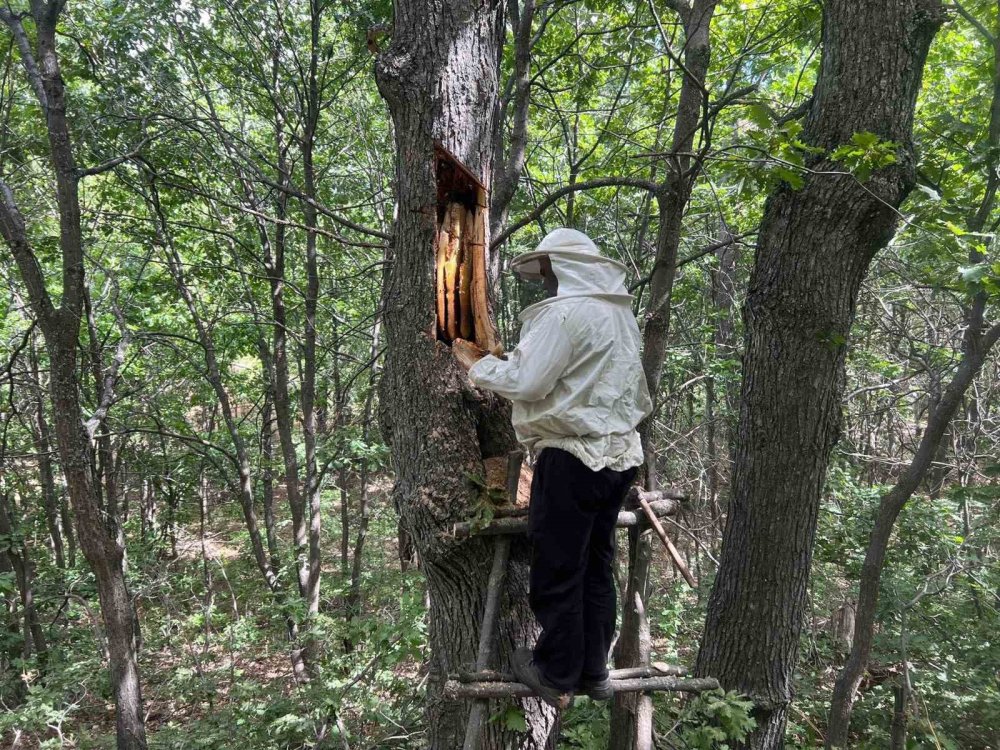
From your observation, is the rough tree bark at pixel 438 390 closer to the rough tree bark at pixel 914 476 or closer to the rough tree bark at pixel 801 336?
the rough tree bark at pixel 801 336

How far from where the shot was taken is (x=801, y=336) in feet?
10.1

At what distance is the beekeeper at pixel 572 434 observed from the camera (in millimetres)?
2162

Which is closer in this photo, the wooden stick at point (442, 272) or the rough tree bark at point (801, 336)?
the wooden stick at point (442, 272)

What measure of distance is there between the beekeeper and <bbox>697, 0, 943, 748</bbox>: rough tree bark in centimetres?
126

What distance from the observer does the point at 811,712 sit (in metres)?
5.85

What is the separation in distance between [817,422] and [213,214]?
6.91m

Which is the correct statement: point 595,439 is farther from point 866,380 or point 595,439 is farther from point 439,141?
point 866,380

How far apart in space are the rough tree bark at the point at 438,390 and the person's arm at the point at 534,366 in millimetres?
251

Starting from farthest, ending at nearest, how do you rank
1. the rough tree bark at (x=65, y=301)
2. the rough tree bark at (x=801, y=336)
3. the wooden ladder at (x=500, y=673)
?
the rough tree bark at (x=65, y=301)
the rough tree bark at (x=801, y=336)
the wooden ladder at (x=500, y=673)

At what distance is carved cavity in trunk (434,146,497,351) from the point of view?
100 inches

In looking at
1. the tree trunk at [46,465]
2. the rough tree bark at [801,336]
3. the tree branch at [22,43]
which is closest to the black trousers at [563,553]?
the rough tree bark at [801,336]

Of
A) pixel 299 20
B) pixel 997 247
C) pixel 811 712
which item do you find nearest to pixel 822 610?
pixel 811 712

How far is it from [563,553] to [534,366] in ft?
2.44

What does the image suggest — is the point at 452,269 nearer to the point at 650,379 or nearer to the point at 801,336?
the point at 650,379
